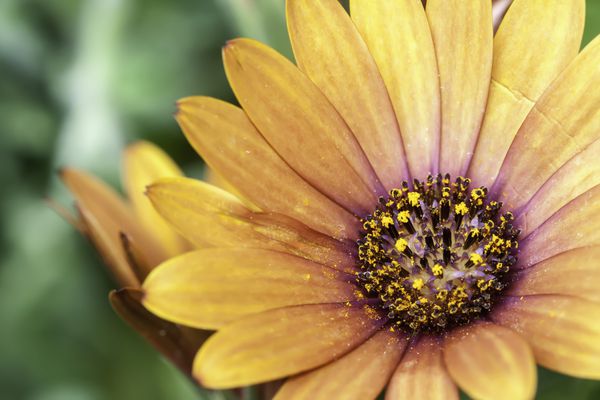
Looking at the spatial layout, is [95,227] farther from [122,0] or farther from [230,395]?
[122,0]

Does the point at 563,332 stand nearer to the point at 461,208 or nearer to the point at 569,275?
the point at 569,275

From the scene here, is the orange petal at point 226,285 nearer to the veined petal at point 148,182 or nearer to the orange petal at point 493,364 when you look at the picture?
the orange petal at point 493,364

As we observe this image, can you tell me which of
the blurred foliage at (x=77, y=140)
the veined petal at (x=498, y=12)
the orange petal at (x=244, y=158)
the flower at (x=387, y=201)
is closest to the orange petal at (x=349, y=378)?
the flower at (x=387, y=201)

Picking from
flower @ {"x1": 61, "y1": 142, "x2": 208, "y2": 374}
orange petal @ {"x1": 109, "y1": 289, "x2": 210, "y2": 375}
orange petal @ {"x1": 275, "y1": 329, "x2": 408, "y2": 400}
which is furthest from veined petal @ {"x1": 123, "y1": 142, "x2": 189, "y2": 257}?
orange petal @ {"x1": 275, "y1": 329, "x2": 408, "y2": 400}

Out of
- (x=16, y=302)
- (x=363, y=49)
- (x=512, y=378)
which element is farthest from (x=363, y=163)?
(x=16, y=302)

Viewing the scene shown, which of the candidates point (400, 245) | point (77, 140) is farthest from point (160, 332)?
point (77, 140)

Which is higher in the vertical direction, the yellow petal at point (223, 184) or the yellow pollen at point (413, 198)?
the yellow petal at point (223, 184)
